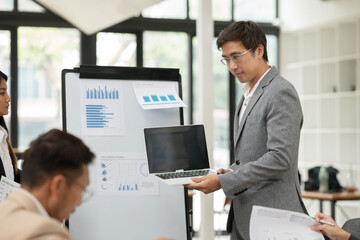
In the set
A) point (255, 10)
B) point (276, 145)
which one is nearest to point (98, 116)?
point (276, 145)

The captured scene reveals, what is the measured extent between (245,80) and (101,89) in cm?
83

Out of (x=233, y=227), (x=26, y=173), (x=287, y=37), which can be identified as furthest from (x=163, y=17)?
(x=26, y=173)

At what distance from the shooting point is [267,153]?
7.50 feet

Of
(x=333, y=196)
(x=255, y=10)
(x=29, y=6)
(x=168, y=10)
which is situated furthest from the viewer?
(x=255, y=10)

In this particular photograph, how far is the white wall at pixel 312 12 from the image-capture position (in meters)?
7.13

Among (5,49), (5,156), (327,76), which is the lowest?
(5,156)

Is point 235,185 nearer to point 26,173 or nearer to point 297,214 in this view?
point 297,214

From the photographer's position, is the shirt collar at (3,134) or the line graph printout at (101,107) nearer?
the shirt collar at (3,134)

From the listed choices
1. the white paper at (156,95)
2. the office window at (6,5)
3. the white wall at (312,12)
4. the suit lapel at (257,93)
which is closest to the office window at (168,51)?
the white wall at (312,12)

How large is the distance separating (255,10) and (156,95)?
19.2 feet

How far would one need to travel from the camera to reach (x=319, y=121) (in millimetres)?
7750

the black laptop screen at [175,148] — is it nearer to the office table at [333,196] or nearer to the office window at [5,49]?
the office table at [333,196]

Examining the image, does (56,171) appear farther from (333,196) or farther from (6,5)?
(6,5)

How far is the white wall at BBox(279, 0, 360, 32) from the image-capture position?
713 centimetres
